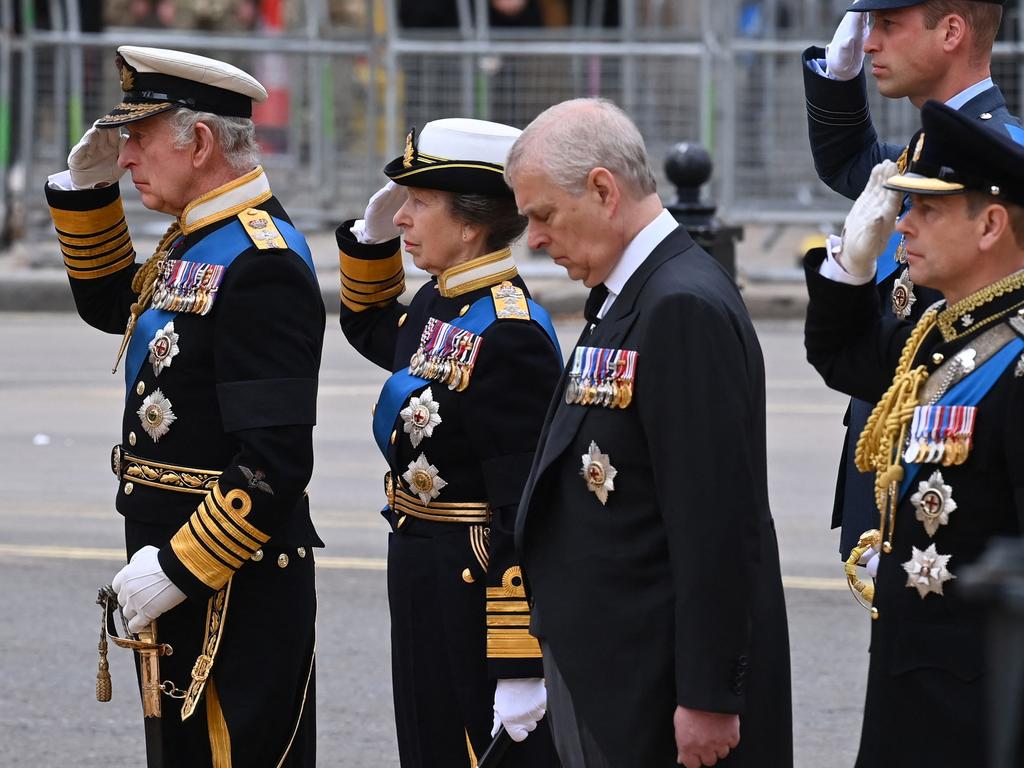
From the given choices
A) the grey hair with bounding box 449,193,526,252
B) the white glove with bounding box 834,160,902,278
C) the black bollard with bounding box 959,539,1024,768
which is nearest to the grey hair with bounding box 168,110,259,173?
→ the grey hair with bounding box 449,193,526,252

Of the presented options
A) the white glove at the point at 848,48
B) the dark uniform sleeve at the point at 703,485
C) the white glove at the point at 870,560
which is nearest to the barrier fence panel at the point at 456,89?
the white glove at the point at 848,48

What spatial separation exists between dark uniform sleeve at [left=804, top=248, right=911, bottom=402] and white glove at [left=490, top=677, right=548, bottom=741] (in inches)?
35.4

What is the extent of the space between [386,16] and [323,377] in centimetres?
459

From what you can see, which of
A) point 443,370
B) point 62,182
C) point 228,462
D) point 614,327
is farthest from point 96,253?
point 614,327

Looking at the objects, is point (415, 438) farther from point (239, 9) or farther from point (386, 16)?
point (239, 9)

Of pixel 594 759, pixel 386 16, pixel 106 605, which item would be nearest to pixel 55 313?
pixel 386 16

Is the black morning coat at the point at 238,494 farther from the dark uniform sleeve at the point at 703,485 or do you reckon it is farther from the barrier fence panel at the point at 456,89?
the barrier fence panel at the point at 456,89

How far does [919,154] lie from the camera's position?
3.22 m

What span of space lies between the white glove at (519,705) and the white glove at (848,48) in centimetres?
172

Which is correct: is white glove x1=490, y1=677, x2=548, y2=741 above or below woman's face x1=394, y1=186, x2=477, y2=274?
below

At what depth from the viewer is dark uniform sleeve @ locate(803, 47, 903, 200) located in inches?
181

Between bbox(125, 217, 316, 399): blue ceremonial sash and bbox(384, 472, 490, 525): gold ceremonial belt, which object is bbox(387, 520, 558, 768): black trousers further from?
bbox(125, 217, 316, 399): blue ceremonial sash

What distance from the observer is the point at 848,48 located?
14.7 feet

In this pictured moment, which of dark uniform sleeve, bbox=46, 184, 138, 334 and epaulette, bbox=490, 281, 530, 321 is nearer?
epaulette, bbox=490, 281, 530, 321
